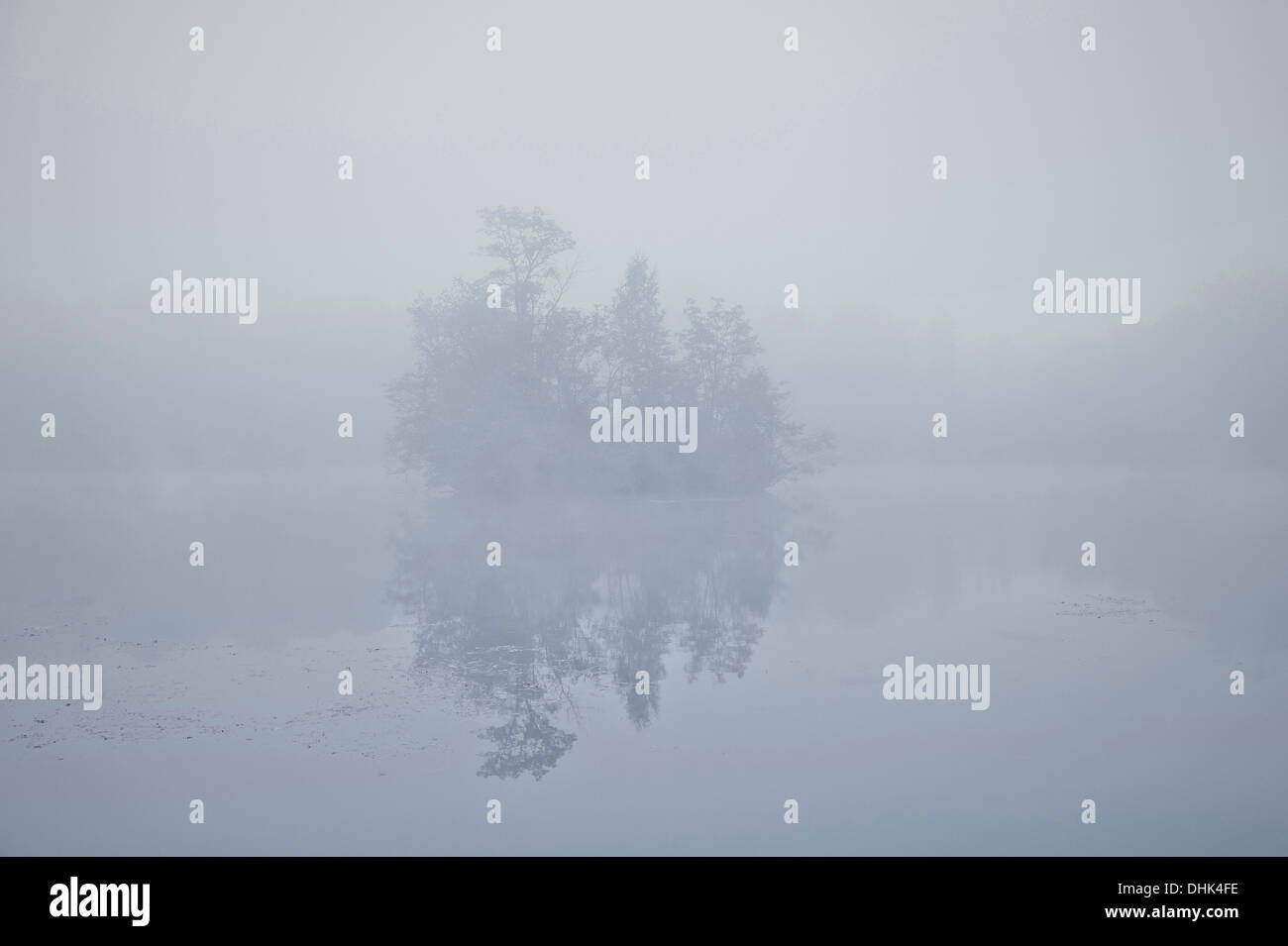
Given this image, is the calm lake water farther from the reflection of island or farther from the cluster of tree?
the cluster of tree

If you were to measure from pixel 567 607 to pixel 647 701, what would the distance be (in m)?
6.78

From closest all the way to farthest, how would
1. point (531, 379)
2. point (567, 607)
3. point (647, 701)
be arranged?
1. point (647, 701)
2. point (567, 607)
3. point (531, 379)

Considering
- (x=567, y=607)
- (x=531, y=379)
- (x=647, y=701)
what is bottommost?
(x=647, y=701)

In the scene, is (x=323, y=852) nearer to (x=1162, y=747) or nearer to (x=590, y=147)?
(x=1162, y=747)

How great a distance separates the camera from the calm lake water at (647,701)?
36.3 ft

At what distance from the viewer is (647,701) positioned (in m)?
14.5

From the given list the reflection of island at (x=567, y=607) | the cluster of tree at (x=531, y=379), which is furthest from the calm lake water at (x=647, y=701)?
the cluster of tree at (x=531, y=379)

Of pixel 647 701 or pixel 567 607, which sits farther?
pixel 567 607

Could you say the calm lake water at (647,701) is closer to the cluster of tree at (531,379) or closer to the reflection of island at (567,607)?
the reflection of island at (567,607)

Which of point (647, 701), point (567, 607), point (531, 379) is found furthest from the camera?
point (531, 379)

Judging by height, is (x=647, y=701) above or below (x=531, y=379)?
below

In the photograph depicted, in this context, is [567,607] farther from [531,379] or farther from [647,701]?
[531,379]

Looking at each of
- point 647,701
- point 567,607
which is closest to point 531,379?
point 567,607
